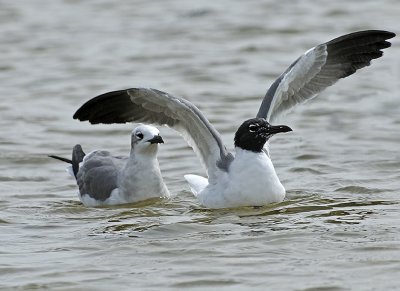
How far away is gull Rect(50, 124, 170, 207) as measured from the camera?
11234 millimetres

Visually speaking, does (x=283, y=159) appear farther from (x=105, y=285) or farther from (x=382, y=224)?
(x=105, y=285)

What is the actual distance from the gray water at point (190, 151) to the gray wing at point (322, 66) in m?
0.92

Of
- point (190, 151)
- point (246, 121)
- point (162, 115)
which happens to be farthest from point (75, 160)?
point (246, 121)

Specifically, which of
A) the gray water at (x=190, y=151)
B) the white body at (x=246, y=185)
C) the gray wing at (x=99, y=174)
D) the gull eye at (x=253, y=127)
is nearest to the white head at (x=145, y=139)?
the gray wing at (x=99, y=174)

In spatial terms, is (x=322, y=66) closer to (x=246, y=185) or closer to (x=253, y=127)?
(x=253, y=127)

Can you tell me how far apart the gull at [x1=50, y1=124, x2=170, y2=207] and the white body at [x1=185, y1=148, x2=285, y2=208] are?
729mm

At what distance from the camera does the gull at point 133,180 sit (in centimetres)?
1123

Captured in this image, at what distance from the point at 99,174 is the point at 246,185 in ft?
6.05

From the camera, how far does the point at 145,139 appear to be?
36.9 feet

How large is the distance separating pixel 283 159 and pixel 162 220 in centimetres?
340

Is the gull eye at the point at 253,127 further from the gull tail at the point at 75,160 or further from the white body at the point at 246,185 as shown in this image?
the gull tail at the point at 75,160

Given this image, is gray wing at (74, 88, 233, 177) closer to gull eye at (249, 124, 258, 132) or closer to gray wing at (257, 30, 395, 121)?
gull eye at (249, 124, 258, 132)

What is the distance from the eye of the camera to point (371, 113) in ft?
50.1

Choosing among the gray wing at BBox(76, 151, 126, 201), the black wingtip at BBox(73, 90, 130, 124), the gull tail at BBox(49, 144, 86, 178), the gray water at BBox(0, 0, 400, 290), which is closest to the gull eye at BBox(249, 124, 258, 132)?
the gray water at BBox(0, 0, 400, 290)
